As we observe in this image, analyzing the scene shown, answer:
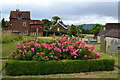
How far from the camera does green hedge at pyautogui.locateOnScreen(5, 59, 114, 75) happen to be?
7.29 metres

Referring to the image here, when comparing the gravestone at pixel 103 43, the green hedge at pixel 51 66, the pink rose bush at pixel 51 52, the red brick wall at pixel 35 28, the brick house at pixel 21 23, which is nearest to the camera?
the green hedge at pixel 51 66

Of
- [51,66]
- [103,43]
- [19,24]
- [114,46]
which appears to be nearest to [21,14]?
[19,24]

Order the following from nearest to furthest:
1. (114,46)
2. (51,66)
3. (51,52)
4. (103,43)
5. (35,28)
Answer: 1. (51,66)
2. (51,52)
3. (114,46)
4. (103,43)
5. (35,28)

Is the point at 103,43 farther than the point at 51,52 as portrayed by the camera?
Yes

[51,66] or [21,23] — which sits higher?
[21,23]

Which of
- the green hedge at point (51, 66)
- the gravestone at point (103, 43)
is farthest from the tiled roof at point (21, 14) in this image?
the green hedge at point (51, 66)

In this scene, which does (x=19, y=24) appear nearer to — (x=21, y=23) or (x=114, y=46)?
(x=21, y=23)

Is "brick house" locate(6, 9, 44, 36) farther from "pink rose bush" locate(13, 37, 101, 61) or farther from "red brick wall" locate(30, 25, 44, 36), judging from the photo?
"pink rose bush" locate(13, 37, 101, 61)

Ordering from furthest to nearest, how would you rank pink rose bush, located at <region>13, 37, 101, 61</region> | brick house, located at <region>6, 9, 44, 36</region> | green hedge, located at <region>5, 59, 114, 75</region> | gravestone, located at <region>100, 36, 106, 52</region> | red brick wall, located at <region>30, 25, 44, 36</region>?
red brick wall, located at <region>30, 25, 44, 36</region>, brick house, located at <region>6, 9, 44, 36</region>, gravestone, located at <region>100, 36, 106, 52</region>, pink rose bush, located at <region>13, 37, 101, 61</region>, green hedge, located at <region>5, 59, 114, 75</region>

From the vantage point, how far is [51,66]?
7.52 meters

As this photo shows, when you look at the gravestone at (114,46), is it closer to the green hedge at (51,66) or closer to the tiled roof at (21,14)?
the green hedge at (51,66)

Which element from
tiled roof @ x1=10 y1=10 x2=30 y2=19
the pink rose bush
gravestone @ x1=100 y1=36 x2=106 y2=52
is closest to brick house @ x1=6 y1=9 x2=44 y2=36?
tiled roof @ x1=10 y1=10 x2=30 y2=19

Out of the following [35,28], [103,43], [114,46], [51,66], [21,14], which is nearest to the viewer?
[51,66]

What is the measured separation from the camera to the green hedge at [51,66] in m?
7.29
